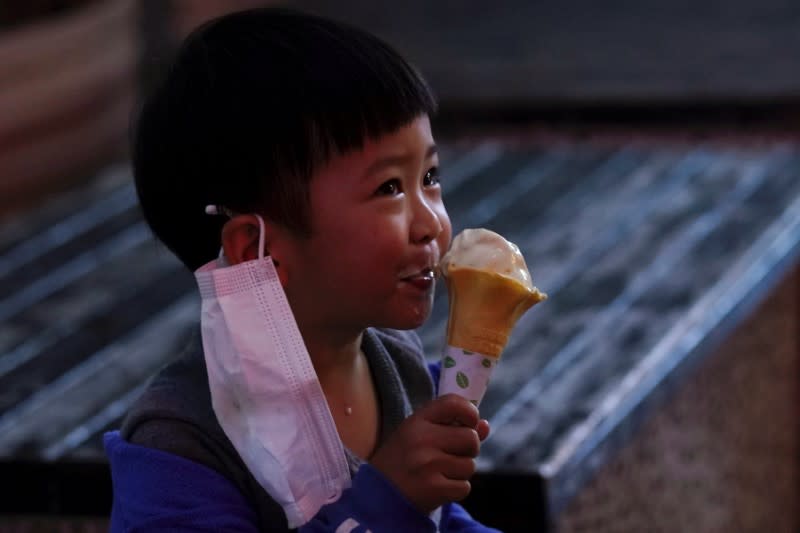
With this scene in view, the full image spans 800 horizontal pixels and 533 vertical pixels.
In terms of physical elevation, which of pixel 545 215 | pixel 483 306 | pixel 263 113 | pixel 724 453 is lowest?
pixel 724 453

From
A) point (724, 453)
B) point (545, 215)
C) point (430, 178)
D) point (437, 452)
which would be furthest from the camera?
point (545, 215)

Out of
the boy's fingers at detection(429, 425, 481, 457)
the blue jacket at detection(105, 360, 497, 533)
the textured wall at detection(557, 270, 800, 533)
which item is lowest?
the textured wall at detection(557, 270, 800, 533)

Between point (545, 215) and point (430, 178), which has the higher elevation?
point (430, 178)

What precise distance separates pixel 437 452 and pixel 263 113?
0.35 m

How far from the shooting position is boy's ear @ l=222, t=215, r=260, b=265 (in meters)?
1.49

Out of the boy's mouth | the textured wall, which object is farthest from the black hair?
the textured wall

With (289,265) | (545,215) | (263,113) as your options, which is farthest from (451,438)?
(545,215)

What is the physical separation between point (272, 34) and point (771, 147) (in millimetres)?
2871

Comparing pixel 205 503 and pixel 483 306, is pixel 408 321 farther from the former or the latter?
pixel 205 503

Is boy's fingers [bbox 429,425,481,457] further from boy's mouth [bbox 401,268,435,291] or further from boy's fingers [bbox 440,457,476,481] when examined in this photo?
boy's mouth [bbox 401,268,435,291]

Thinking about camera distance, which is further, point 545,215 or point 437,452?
point 545,215

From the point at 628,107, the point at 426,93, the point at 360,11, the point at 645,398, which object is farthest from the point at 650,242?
the point at 360,11

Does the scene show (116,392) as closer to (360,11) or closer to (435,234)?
(435,234)

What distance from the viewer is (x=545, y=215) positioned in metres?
3.58
